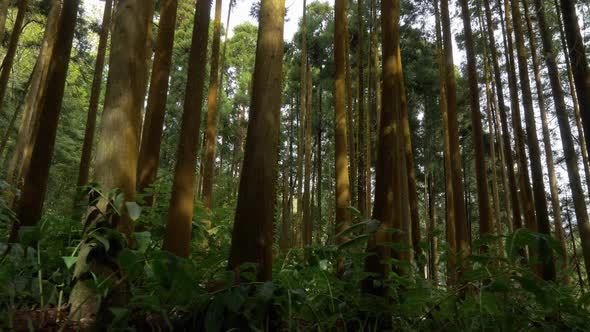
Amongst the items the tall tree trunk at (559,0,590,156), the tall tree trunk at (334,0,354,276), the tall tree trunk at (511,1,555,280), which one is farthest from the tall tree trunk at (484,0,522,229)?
the tall tree trunk at (559,0,590,156)

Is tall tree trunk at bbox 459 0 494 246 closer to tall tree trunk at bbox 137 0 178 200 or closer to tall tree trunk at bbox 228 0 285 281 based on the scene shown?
tall tree trunk at bbox 137 0 178 200

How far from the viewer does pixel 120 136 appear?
92.0 inches

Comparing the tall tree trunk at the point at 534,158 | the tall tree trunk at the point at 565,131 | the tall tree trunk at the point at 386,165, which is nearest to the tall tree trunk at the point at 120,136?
the tall tree trunk at the point at 386,165

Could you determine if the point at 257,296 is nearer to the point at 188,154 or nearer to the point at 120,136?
the point at 120,136

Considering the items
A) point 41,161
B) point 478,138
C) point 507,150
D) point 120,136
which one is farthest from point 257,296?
point 507,150

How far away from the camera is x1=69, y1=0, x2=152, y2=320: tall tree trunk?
6.72 feet

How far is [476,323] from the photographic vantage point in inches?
87.3

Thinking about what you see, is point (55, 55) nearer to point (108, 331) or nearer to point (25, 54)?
point (108, 331)

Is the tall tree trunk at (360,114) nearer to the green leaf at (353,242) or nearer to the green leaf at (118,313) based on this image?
the green leaf at (353,242)

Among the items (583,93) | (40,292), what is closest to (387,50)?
(583,93)

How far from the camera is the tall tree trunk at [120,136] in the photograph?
2.05 m

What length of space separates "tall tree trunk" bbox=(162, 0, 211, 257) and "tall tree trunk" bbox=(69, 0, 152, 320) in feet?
3.46

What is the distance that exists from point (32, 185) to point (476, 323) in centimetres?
323

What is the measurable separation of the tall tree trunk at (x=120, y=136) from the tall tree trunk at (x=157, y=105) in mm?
2027
